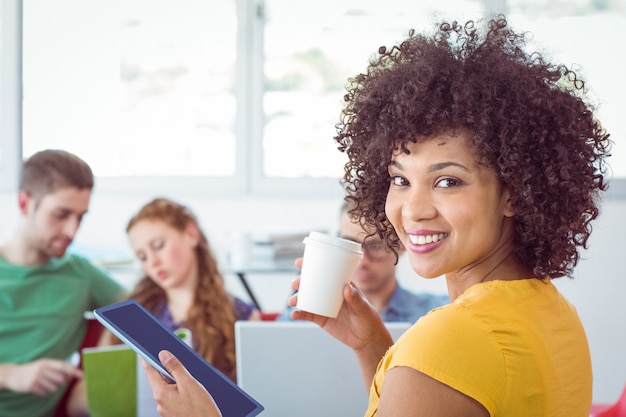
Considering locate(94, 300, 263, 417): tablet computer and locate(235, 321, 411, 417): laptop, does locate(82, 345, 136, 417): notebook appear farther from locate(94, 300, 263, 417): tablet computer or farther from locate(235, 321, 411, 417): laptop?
locate(94, 300, 263, 417): tablet computer

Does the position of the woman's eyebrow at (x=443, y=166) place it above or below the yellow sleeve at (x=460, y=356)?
above

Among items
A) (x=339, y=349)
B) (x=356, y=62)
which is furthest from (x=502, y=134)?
(x=356, y=62)

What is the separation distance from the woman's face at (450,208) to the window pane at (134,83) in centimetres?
340

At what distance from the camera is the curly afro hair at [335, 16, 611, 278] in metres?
1.12

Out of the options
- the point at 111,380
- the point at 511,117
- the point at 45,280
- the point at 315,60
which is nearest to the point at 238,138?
the point at 315,60

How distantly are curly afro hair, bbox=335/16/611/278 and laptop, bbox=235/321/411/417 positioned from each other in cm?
47

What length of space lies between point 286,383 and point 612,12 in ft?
11.0

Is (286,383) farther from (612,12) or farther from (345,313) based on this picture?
(612,12)

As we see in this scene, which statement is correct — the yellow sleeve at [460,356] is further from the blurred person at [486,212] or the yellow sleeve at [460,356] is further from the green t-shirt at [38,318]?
the green t-shirt at [38,318]

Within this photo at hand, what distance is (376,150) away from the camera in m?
1.27

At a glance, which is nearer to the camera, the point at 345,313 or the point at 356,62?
the point at 345,313

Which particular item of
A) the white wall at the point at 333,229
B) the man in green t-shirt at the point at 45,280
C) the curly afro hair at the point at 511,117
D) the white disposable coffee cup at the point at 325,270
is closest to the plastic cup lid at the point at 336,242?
the white disposable coffee cup at the point at 325,270

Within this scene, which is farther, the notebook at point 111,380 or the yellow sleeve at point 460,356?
the notebook at point 111,380

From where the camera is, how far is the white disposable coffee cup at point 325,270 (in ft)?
4.51
